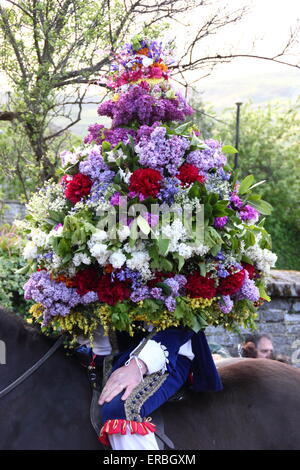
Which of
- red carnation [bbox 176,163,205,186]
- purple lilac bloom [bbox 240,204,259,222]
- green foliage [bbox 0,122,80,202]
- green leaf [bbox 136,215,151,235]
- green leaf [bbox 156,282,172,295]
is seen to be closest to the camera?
green leaf [bbox 136,215,151,235]

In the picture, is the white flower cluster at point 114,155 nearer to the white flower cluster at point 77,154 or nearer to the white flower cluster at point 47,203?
the white flower cluster at point 77,154

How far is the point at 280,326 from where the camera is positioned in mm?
7059

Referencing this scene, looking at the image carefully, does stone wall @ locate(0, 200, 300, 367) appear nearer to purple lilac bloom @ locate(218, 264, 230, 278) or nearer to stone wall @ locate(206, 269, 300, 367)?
stone wall @ locate(206, 269, 300, 367)

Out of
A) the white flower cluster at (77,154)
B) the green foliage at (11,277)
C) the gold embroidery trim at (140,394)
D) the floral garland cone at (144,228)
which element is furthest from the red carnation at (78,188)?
the green foliage at (11,277)

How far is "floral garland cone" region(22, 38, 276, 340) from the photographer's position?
2428 millimetres

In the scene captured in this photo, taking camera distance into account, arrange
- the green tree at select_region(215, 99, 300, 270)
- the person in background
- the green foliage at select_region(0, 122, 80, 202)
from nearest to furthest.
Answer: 1. the person in background
2. the green foliage at select_region(0, 122, 80, 202)
3. the green tree at select_region(215, 99, 300, 270)

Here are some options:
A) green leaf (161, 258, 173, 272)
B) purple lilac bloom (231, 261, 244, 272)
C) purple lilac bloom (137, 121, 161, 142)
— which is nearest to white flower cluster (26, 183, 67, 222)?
purple lilac bloom (137, 121, 161, 142)

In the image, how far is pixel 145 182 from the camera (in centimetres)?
244

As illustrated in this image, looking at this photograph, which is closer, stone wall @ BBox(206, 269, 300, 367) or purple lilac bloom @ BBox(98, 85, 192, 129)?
purple lilac bloom @ BBox(98, 85, 192, 129)

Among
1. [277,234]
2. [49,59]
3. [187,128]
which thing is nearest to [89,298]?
[187,128]

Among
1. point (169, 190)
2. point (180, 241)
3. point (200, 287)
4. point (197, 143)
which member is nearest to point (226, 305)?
point (200, 287)

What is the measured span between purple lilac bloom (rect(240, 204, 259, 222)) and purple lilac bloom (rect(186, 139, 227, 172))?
291mm

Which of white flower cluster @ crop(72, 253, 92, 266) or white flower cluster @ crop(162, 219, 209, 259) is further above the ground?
white flower cluster @ crop(162, 219, 209, 259)

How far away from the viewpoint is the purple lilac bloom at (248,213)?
278 cm
